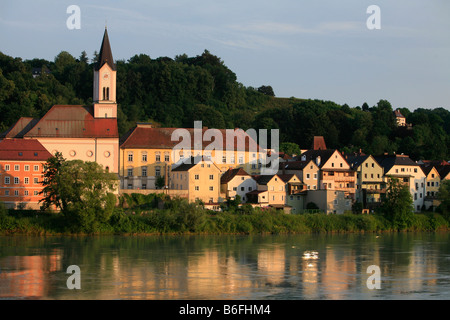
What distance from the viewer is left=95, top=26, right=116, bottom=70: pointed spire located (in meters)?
62.1

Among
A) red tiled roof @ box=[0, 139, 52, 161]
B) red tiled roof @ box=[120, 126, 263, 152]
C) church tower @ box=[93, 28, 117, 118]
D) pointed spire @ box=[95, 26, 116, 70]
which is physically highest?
pointed spire @ box=[95, 26, 116, 70]

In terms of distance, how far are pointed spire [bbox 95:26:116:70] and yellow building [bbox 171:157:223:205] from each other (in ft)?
35.2

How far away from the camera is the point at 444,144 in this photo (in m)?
90.9

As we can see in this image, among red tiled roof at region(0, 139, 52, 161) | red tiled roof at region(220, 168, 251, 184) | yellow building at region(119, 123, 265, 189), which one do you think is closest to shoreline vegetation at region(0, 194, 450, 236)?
red tiled roof at region(220, 168, 251, 184)

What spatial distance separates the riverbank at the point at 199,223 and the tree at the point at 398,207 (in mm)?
443

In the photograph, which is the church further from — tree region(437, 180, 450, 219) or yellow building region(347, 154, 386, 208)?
tree region(437, 180, 450, 219)

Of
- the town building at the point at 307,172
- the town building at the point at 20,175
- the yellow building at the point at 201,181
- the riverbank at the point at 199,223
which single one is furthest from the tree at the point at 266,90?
the town building at the point at 20,175

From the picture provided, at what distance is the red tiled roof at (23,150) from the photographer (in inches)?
2116

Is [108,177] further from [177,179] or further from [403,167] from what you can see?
[403,167]

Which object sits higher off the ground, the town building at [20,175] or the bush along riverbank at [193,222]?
the town building at [20,175]

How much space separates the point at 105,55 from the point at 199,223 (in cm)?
1909

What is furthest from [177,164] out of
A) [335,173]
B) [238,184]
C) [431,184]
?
[431,184]

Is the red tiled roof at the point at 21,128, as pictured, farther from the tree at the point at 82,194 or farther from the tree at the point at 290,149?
the tree at the point at 290,149
